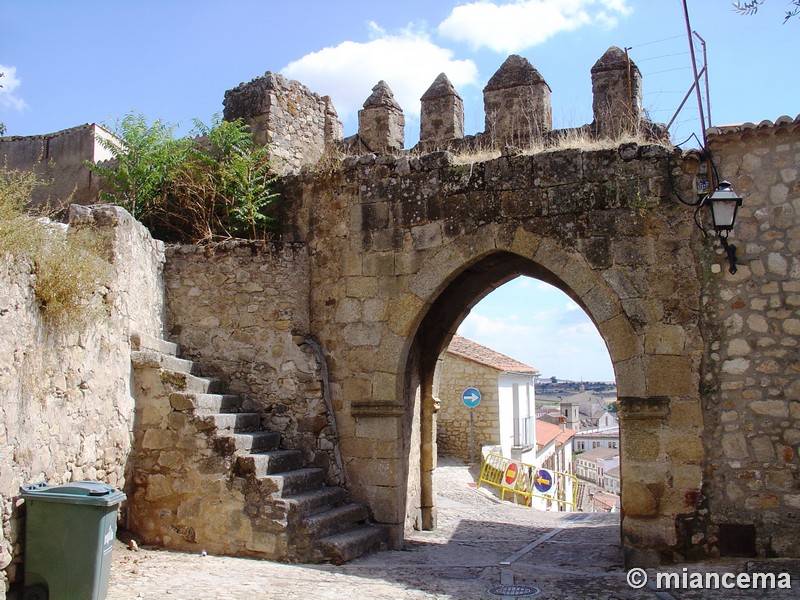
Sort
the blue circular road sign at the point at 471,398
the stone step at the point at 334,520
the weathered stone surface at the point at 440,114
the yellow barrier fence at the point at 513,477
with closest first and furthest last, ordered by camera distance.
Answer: the stone step at the point at 334,520 → the weathered stone surface at the point at 440,114 → the yellow barrier fence at the point at 513,477 → the blue circular road sign at the point at 471,398

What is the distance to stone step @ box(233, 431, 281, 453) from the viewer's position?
24.0ft

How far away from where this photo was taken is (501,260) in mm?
9039

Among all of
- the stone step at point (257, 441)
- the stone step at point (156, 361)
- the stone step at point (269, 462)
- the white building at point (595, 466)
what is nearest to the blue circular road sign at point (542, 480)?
the stone step at point (269, 462)

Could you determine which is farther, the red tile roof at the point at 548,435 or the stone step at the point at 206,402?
the red tile roof at the point at 548,435

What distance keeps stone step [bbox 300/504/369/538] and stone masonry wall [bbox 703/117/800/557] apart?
329cm

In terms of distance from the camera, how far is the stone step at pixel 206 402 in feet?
23.9

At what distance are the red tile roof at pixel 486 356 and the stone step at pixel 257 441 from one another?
408 inches

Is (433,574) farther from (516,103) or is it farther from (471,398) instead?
(471,398)

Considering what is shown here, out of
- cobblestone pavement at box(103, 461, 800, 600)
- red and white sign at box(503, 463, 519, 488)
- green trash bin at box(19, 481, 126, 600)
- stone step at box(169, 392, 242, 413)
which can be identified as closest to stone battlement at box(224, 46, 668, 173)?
stone step at box(169, 392, 242, 413)

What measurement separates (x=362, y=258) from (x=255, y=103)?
107 inches

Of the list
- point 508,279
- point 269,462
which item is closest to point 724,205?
point 508,279

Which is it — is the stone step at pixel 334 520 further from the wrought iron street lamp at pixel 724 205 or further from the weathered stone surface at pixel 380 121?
the weathered stone surface at pixel 380 121

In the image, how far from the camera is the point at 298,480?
7500mm

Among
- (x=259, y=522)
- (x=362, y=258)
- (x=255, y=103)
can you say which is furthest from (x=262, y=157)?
(x=259, y=522)
